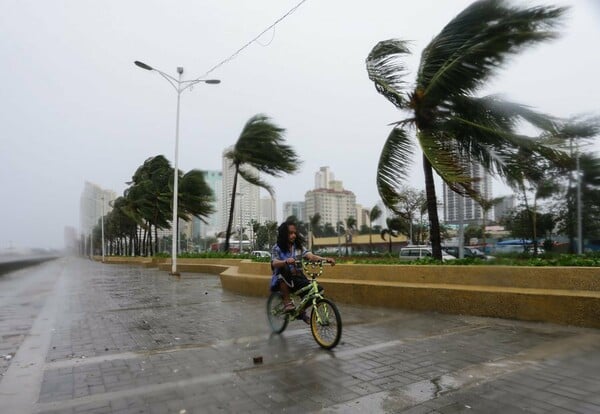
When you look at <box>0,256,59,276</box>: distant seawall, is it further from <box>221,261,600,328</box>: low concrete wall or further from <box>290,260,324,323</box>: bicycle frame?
<box>290,260,324,323</box>: bicycle frame

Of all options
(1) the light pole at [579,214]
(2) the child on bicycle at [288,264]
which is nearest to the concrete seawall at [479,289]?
(2) the child on bicycle at [288,264]

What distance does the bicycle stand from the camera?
5.65 metres

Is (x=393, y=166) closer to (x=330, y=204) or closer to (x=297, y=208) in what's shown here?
(x=297, y=208)

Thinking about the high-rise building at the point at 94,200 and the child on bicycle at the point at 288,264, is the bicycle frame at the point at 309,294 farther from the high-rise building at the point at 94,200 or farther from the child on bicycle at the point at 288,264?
the high-rise building at the point at 94,200

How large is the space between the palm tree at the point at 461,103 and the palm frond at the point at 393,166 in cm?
2

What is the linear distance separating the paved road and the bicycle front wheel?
0.15 m

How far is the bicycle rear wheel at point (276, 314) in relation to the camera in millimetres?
6645

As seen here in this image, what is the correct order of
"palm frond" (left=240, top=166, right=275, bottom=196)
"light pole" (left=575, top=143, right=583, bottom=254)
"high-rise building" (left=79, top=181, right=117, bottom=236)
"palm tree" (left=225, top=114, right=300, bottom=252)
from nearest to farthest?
1. "light pole" (left=575, top=143, right=583, bottom=254)
2. "palm tree" (left=225, top=114, right=300, bottom=252)
3. "palm frond" (left=240, top=166, right=275, bottom=196)
4. "high-rise building" (left=79, top=181, right=117, bottom=236)

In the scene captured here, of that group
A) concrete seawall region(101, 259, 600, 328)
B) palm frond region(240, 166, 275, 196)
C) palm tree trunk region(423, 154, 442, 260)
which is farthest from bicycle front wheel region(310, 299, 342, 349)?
palm frond region(240, 166, 275, 196)

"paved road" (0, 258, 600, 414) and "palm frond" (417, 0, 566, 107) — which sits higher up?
"palm frond" (417, 0, 566, 107)

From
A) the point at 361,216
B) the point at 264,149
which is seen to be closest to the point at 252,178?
the point at 264,149

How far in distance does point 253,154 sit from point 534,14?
14.7 meters

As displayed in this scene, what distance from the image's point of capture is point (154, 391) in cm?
423

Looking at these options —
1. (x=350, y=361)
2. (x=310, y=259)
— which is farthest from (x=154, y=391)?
(x=310, y=259)
